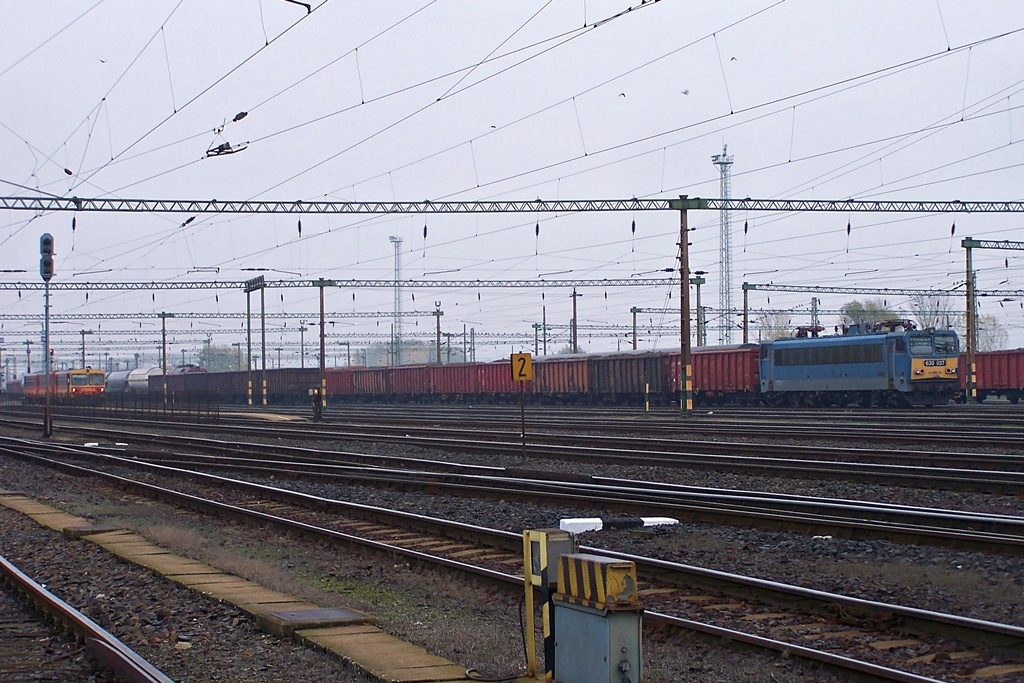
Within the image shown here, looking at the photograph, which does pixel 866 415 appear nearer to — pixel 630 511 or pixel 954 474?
pixel 954 474

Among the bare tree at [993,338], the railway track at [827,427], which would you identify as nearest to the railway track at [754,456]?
the railway track at [827,427]

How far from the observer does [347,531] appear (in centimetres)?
1311

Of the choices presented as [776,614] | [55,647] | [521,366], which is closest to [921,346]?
[521,366]

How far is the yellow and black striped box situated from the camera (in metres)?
5.18

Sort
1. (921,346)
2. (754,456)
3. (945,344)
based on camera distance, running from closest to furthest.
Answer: (754,456), (921,346), (945,344)

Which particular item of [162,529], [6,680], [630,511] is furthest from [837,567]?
[162,529]

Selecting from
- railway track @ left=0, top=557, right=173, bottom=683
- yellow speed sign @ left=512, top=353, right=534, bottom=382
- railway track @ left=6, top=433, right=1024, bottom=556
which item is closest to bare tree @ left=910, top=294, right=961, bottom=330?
yellow speed sign @ left=512, top=353, right=534, bottom=382

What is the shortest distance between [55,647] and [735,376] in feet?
138

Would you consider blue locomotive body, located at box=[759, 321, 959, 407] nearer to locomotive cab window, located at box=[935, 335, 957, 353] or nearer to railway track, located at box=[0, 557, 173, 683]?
locomotive cab window, located at box=[935, 335, 957, 353]

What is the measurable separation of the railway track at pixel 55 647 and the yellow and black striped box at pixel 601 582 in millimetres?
2578

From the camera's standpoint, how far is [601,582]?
524 cm

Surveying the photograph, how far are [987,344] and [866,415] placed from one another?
306ft

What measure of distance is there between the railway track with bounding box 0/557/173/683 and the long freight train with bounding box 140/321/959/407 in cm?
3366

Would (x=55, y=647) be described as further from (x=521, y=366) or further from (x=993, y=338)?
(x=993, y=338)
